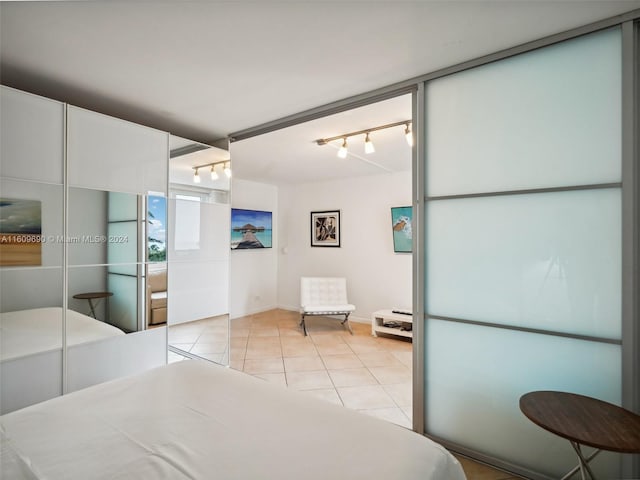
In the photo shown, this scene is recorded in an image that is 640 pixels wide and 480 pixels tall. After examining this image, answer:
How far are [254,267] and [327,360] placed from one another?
2882mm

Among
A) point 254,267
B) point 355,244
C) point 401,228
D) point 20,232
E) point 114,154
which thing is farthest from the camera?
point 254,267

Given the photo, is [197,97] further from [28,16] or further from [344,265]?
[344,265]

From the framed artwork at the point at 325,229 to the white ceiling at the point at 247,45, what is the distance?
10.8 ft

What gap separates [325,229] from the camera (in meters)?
6.24

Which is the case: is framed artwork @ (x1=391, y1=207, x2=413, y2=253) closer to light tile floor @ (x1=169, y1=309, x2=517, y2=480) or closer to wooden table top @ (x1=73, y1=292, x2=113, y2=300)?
light tile floor @ (x1=169, y1=309, x2=517, y2=480)

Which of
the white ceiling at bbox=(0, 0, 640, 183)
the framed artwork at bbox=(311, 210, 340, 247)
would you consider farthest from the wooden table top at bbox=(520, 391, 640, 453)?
the framed artwork at bbox=(311, 210, 340, 247)

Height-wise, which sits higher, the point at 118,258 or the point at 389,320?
the point at 118,258

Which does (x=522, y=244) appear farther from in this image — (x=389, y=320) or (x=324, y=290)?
(x=324, y=290)

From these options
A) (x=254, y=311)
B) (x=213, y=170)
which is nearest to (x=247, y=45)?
(x=213, y=170)

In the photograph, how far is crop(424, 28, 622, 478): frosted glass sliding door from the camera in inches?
68.9

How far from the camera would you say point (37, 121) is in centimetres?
229

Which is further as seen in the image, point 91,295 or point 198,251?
point 198,251

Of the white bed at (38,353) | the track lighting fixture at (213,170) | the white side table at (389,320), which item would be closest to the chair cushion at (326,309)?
the white side table at (389,320)

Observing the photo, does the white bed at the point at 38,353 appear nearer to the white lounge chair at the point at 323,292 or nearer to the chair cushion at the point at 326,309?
the chair cushion at the point at 326,309
